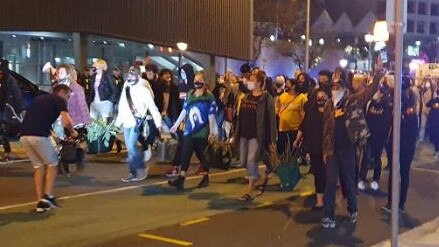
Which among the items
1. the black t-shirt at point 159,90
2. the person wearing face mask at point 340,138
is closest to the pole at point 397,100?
the person wearing face mask at point 340,138

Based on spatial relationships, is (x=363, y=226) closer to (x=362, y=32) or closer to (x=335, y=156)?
(x=335, y=156)

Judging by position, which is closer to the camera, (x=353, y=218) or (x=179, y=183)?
(x=353, y=218)

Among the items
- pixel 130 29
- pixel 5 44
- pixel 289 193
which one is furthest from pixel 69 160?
pixel 5 44

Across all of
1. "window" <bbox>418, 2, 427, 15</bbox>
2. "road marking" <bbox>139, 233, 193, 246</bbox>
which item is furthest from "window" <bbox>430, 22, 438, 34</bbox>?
"road marking" <bbox>139, 233, 193, 246</bbox>

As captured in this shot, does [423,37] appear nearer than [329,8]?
No

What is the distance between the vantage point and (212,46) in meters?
26.8

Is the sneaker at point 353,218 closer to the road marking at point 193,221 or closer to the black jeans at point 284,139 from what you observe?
the road marking at point 193,221

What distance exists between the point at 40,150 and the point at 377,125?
5.19 m

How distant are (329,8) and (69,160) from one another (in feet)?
229

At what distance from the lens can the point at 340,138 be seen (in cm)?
800

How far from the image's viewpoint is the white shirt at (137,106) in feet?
34.8

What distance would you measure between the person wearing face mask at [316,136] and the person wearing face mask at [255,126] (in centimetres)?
46

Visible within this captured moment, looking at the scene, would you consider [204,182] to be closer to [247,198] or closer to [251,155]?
[247,198]

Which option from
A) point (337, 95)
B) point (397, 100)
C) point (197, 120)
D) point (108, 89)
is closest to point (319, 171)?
point (337, 95)
